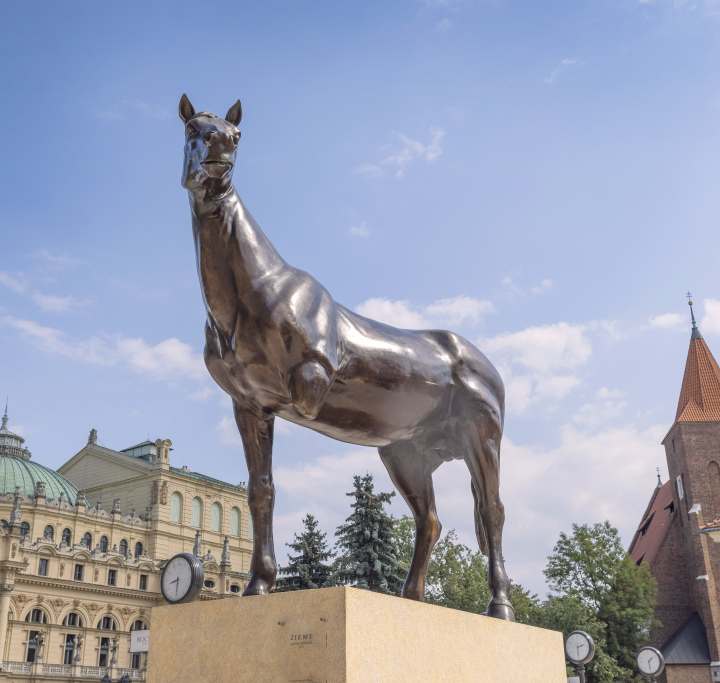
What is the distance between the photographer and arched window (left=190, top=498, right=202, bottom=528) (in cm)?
5647

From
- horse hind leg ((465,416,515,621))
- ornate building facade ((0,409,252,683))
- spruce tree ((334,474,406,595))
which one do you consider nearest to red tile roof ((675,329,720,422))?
spruce tree ((334,474,406,595))

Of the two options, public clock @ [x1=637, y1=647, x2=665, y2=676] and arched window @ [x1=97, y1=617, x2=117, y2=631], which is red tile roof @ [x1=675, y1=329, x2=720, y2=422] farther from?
arched window @ [x1=97, y1=617, x2=117, y2=631]

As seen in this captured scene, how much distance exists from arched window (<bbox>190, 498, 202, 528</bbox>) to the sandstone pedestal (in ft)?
180

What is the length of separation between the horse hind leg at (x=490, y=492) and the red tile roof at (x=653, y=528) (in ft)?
168

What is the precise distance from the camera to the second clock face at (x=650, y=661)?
20.8m

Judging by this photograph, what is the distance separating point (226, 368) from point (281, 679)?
1673 millimetres

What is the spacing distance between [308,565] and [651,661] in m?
15.6

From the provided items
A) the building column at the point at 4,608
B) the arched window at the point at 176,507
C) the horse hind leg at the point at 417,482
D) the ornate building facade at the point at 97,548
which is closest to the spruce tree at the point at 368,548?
the ornate building facade at the point at 97,548

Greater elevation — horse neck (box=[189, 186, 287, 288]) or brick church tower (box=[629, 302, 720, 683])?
brick church tower (box=[629, 302, 720, 683])

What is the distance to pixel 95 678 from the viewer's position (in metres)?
42.1

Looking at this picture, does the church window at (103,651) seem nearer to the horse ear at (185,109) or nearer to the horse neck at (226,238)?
the horse neck at (226,238)

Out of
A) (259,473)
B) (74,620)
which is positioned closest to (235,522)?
(74,620)

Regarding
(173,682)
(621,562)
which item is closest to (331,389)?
(173,682)

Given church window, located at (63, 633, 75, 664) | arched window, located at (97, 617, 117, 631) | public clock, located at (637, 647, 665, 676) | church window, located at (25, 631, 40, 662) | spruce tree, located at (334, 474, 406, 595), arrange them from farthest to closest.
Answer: arched window, located at (97, 617, 117, 631) < church window, located at (63, 633, 75, 664) < church window, located at (25, 631, 40, 662) < spruce tree, located at (334, 474, 406, 595) < public clock, located at (637, 647, 665, 676)
